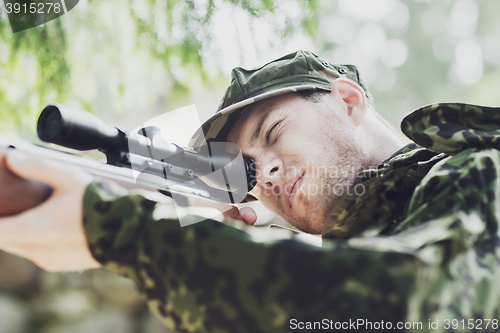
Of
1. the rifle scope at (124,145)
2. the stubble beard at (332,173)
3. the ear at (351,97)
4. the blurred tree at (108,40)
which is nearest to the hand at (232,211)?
the rifle scope at (124,145)

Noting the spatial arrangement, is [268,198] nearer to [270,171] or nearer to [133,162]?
[270,171]

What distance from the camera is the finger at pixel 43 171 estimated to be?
0.60 metres

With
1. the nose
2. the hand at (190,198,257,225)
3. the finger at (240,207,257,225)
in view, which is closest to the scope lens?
the hand at (190,198,257,225)

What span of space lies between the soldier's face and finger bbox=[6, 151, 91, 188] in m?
0.84

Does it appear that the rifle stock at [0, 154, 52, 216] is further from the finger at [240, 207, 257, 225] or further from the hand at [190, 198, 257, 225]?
the finger at [240, 207, 257, 225]

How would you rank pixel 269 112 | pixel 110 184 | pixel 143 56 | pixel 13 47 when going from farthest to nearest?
1. pixel 143 56
2. pixel 13 47
3. pixel 269 112
4. pixel 110 184

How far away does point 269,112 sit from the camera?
4.68ft

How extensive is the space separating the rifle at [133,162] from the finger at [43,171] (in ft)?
0.05

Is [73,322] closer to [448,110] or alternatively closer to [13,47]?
[13,47]

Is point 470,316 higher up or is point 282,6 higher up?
point 282,6

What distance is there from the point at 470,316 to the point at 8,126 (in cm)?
202

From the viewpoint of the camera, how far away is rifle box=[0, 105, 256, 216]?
2.01 feet

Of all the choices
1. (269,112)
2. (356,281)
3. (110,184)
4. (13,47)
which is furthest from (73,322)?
(356,281)

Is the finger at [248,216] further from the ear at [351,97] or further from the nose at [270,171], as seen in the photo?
the ear at [351,97]
